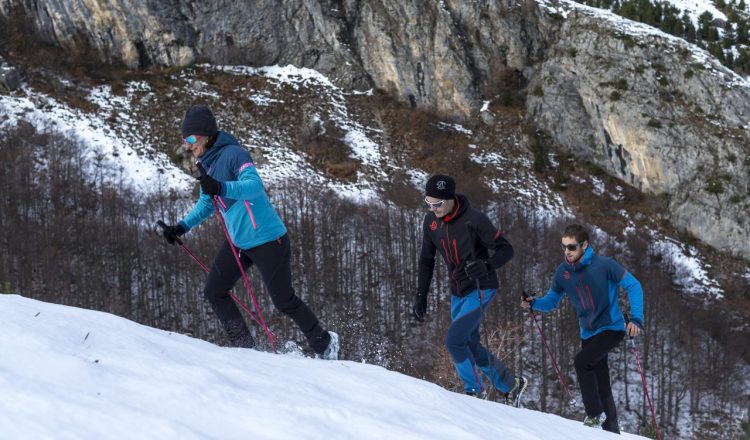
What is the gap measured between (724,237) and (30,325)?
45485 millimetres

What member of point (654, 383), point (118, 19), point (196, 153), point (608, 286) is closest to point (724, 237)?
point (654, 383)

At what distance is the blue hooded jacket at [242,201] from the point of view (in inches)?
199

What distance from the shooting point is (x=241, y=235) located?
5.18m

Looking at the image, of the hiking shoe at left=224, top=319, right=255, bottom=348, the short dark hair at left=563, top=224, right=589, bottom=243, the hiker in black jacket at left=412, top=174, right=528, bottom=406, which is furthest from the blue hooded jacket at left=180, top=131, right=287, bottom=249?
the short dark hair at left=563, top=224, right=589, bottom=243

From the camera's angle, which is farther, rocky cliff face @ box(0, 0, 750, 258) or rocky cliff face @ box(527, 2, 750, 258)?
rocky cliff face @ box(0, 0, 750, 258)

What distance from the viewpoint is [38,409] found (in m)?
2.26

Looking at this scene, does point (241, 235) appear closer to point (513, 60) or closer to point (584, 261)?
point (584, 261)

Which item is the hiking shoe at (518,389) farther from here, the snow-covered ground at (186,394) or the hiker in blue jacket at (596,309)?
the snow-covered ground at (186,394)

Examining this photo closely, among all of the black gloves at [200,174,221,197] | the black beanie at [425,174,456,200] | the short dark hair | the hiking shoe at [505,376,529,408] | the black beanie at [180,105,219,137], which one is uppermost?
the black beanie at [180,105,219,137]

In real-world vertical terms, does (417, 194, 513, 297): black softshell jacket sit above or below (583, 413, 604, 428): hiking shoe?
above

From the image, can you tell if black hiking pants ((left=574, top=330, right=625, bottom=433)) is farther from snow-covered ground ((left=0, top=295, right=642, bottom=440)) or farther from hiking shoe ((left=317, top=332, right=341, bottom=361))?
hiking shoe ((left=317, top=332, right=341, bottom=361))

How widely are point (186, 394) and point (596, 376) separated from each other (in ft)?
15.9

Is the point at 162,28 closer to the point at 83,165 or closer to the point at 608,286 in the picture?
the point at 83,165

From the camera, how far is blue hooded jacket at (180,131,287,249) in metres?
5.06
